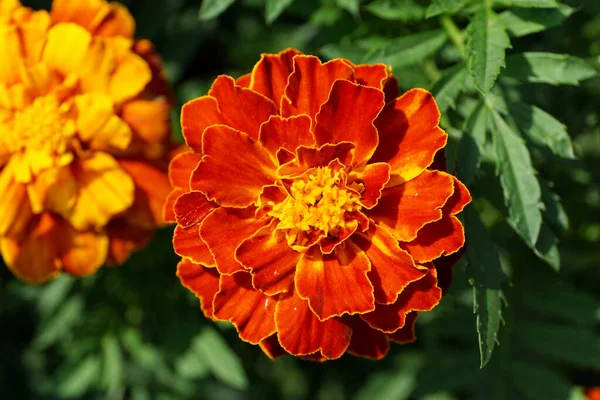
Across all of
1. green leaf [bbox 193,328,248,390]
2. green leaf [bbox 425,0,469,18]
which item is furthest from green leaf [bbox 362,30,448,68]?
green leaf [bbox 193,328,248,390]

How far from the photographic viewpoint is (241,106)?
5.18ft

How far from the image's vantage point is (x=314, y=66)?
1557 mm

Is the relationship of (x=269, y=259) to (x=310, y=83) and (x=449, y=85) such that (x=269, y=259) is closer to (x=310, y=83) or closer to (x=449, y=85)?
(x=310, y=83)

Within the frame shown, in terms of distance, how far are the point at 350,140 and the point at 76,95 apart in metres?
0.75

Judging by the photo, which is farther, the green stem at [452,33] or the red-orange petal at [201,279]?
the green stem at [452,33]

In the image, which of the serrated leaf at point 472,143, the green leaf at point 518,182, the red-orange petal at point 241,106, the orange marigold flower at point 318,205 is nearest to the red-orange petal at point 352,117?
the orange marigold flower at point 318,205

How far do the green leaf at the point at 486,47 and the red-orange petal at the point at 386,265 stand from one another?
34cm

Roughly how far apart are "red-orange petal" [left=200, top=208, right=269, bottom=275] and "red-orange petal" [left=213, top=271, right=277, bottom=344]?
0.06 metres

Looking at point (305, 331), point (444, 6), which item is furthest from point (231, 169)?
point (444, 6)

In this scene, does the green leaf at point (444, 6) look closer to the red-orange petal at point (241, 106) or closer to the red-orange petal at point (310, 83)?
the red-orange petal at point (310, 83)

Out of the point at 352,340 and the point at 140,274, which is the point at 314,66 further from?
the point at 140,274

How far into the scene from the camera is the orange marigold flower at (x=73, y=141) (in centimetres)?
182

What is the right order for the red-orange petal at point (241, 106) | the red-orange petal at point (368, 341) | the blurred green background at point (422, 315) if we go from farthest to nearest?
the blurred green background at point (422, 315) < the red-orange petal at point (368, 341) < the red-orange petal at point (241, 106)

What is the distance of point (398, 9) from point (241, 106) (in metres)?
0.52
